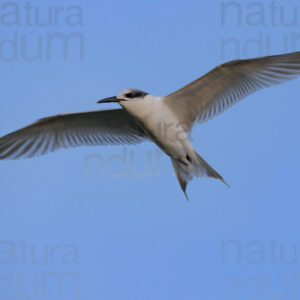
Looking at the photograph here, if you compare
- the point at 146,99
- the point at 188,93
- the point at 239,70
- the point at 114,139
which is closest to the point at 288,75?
the point at 239,70

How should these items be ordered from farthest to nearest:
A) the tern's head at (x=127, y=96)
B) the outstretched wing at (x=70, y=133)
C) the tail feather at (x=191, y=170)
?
the outstretched wing at (x=70, y=133), the tail feather at (x=191, y=170), the tern's head at (x=127, y=96)

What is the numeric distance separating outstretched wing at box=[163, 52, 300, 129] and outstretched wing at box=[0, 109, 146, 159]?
0.84 metres

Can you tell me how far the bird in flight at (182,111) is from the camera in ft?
19.0

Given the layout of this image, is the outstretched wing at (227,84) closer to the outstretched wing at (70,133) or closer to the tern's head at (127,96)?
the tern's head at (127,96)

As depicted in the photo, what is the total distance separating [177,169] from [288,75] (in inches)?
70.0

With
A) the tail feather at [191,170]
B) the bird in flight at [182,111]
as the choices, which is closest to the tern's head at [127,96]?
the bird in flight at [182,111]

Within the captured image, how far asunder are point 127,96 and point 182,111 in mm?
763

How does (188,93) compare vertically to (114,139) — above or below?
above

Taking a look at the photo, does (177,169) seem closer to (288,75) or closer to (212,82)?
(212,82)

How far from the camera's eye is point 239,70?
591 cm

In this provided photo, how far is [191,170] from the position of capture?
19.8ft

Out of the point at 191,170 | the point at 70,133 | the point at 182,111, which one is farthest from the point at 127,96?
the point at 70,133

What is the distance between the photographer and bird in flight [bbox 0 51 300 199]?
5785mm

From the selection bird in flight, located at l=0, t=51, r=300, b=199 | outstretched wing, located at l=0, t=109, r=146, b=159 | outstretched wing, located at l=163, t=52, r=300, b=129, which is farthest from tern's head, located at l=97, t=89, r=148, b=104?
outstretched wing, located at l=0, t=109, r=146, b=159
